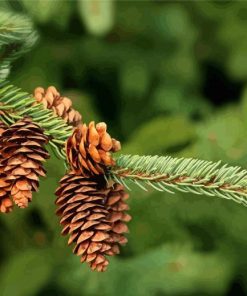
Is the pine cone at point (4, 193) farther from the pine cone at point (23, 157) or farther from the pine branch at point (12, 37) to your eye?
the pine branch at point (12, 37)

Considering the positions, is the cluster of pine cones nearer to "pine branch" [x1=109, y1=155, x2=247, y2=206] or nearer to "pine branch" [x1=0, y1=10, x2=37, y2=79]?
"pine branch" [x1=109, y1=155, x2=247, y2=206]

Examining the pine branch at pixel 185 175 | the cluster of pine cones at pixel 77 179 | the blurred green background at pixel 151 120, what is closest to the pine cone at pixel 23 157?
the cluster of pine cones at pixel 77 179

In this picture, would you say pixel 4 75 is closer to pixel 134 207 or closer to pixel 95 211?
pixel 95 211

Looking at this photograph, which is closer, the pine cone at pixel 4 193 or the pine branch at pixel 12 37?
the pine cone at pixel 4 193

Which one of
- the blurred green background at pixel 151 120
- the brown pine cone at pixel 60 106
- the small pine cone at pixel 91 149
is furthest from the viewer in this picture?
the blurred green background at pixel 151 120

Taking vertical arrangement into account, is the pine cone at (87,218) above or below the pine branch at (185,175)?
below

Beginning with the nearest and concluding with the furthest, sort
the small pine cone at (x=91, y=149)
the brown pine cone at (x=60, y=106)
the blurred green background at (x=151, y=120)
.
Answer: the small pine cone at (x=91, y=149) < the brown pine cone at (x=60, y=106) < the blurred green background at (x=151, y=120)

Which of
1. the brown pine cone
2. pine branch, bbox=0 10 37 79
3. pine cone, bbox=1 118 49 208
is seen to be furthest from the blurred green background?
pine cone, bbox=1 118 49 208
